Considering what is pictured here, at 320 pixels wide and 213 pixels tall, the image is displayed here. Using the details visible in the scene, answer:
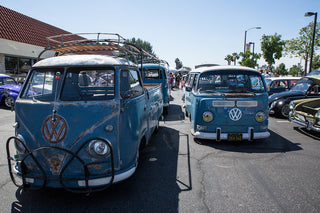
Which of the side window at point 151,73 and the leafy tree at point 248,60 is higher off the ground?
the leafy tree at point 248,60

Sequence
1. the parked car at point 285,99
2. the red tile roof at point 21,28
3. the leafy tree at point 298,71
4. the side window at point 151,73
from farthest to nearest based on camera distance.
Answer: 1. the leafy tree at point 298,71
2. the red tile roof at point 21,28
3. the side window at point 151,73
4. the parked car at point 285,99

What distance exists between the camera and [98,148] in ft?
9.25

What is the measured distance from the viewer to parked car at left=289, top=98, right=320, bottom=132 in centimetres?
584

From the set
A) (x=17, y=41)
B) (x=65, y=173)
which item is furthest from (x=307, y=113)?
(x=17, y=41)

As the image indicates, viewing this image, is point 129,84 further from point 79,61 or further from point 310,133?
point 310,133

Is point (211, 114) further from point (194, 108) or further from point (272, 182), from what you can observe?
point (272, 182)

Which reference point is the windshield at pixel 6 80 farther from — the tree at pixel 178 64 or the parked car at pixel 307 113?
the tree at pixel 178 64

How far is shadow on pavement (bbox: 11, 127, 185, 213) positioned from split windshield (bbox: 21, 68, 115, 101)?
143cm

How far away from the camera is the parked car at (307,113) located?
19.2ft

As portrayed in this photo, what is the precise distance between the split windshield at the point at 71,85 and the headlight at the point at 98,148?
0.67 meters

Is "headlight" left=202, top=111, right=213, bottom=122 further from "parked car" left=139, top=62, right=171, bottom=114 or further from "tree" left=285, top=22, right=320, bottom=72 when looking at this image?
"tree" left=285, top=22, right=320, bottom=72

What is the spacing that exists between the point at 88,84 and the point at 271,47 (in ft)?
89.9

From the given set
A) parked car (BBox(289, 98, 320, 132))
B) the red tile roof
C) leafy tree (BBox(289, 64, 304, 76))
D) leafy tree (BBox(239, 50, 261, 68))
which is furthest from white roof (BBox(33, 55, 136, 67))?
leafy tree (BBox(289, 64, 304, 76))

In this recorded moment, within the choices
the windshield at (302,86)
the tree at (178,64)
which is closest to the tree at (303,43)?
the windshield at (302,86)
